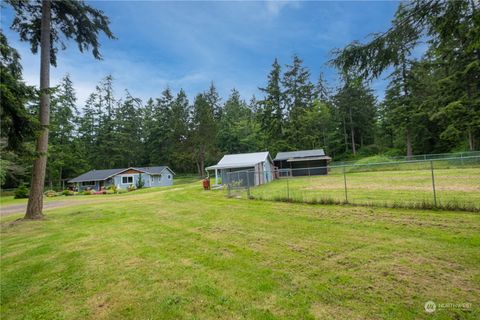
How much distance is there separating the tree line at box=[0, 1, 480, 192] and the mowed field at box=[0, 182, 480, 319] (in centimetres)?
2377

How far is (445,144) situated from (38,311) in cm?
4217

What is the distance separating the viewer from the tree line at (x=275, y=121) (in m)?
26.5

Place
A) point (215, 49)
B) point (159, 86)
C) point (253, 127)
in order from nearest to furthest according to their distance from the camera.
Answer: point (215, 49), point (253, 127), point (159, 86)

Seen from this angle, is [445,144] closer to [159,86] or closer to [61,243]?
[61,243]

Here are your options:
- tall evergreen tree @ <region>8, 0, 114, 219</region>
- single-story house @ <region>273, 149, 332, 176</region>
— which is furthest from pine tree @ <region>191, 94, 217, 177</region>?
tall evergreen tree @ <region>8, 0, 114, 219</region>

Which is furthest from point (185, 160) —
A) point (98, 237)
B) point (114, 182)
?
point (98, 237)

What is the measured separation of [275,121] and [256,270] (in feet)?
130

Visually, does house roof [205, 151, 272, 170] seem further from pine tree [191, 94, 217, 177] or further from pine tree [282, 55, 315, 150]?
pine tree [282, 55, 315, 150]

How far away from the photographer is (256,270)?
12.3 feet

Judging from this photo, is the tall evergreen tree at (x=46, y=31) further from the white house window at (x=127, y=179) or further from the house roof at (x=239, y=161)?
the white house window at (x=127, y=179)

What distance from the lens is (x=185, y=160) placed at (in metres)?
44.0

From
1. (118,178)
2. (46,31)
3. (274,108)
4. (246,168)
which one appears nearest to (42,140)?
(46,31)

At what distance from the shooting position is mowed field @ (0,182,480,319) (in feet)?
9.20

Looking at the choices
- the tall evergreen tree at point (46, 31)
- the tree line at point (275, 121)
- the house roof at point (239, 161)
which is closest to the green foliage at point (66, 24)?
the tall evergreen tree at point (46, 31)
